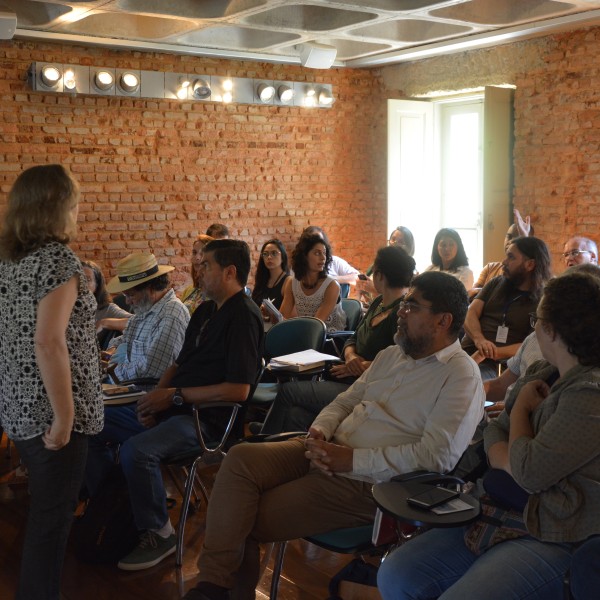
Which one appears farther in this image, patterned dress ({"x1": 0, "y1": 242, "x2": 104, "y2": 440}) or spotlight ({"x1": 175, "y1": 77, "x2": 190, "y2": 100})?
spotlight ({"x1": 175, "y1": 77, "x2": 190, "y2": 100})

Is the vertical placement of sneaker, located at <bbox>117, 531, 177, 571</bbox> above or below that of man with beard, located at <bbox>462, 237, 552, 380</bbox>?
below

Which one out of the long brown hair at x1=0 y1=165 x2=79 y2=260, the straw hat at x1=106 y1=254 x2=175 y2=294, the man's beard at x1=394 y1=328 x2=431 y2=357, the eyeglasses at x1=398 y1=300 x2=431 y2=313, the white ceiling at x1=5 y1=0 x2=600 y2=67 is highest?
the white ceiling at x1=5 y1=0 x2=600 y2=67

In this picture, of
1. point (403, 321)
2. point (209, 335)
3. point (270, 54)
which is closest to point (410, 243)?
point (270, 54)

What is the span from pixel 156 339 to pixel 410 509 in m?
2.18

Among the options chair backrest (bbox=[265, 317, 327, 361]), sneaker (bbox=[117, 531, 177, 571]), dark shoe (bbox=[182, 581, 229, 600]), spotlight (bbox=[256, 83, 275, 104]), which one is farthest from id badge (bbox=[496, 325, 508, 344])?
spotlight (bbox=[256, 83, 275, 104])

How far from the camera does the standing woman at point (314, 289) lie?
606 cm

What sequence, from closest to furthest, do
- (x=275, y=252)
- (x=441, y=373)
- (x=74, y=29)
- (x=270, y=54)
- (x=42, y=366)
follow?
1. (x=42, y=366)
2. (x=441, y=373)
3. (x=275, y=252)
4. (x=74, y=29)
5. (x=270, y=54)

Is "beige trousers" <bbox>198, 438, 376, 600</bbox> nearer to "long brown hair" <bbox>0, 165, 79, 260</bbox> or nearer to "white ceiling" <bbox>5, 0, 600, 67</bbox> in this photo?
"long brown hair" <bbox>0, 165, 79, 260</bbox>

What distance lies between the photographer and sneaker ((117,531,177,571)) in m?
3.62

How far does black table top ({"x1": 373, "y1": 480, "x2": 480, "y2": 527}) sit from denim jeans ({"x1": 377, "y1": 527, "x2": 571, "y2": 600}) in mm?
132

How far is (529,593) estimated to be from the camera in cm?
213

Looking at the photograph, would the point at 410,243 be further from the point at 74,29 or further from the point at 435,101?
the point at 74,29

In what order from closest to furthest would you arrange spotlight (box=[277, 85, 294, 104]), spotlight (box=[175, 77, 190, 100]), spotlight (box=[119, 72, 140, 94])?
1. spotlight (box=[119, 72, 140, 94])
2. spotlight (box=[175, 77, 190, 100])
3. spotlight (box=[277, 85, 294, 104])

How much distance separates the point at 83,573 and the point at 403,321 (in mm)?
1824
